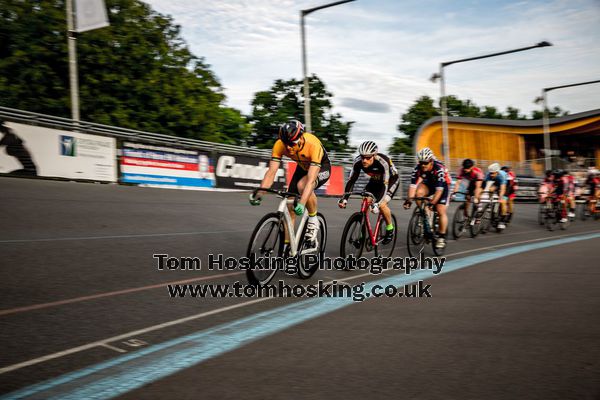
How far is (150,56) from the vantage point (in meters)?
37.3

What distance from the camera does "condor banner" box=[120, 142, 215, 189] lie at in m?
19.1

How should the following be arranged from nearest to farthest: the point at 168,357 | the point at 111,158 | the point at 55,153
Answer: the point at 168,357 < the point at 55,153 < the point at 111,158

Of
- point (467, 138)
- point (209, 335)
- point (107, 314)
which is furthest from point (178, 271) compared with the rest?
point (467, 138)

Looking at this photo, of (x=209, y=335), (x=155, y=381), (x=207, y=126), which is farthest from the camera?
(x=207, y=126)

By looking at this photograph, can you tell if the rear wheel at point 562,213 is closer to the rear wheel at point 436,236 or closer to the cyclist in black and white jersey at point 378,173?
the rear wheel at point 436,236

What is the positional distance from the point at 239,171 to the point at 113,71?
1686 centimetres

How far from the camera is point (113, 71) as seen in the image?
35.5 metres

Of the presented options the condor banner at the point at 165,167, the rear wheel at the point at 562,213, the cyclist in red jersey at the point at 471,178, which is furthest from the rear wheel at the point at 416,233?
the condor banner at the point at 165,167

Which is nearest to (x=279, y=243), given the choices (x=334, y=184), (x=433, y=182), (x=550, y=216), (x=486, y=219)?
(x=433, y=182)

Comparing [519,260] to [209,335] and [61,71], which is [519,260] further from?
[61,71]

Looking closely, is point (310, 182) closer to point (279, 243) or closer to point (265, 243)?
point (279, 243)

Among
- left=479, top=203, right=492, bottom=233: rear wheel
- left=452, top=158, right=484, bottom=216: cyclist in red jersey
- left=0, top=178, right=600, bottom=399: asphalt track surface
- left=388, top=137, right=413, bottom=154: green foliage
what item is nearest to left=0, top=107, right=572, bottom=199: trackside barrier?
left=0, top=178, right=600, bottom=399: asphalt track surface

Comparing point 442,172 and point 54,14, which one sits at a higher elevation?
point 54,14

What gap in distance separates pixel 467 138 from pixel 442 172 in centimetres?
4376
